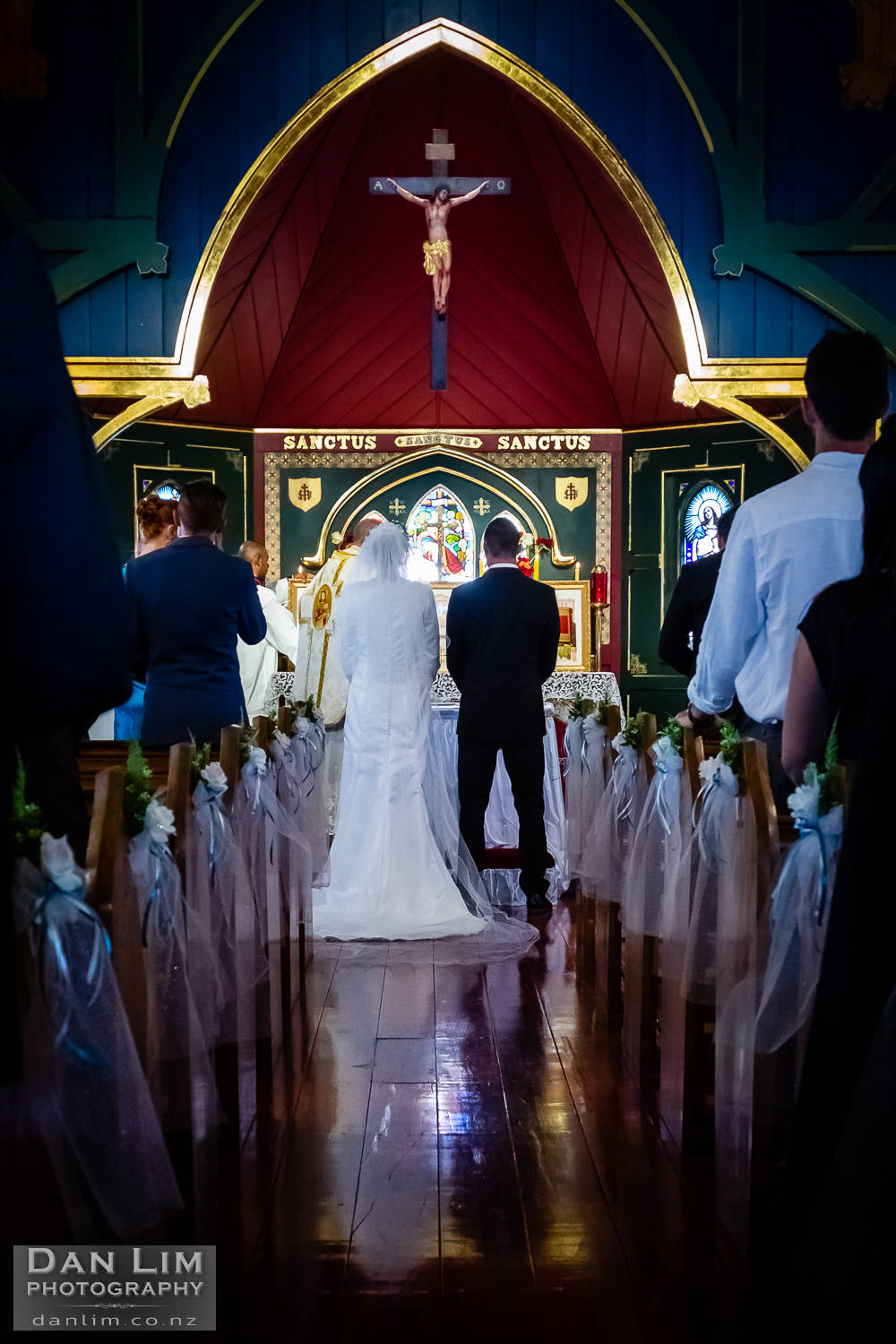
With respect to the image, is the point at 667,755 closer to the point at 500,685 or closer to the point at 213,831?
the point at 213,831

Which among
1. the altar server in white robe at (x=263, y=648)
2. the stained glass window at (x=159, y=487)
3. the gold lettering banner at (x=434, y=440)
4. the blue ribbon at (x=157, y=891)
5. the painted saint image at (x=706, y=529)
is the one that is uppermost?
the gold lettering banner at (x=434, y=440)

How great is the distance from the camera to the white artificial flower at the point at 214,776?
9.80 feet

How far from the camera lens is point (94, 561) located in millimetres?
1386

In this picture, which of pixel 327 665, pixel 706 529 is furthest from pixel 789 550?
pixel 706 529

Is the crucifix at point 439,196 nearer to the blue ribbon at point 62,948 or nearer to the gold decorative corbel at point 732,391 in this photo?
the gold decorative corbel at point 732,391

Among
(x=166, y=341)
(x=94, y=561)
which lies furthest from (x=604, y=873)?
(x=166, y=341)

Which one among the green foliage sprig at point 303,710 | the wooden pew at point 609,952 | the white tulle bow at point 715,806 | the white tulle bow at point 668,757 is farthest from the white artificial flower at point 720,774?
the green foliage sprig at point 303,710

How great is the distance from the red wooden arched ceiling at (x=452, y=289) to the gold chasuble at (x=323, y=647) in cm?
373

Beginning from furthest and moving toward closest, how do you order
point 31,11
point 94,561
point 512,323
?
point 512,323, point 31,11, point 94,561

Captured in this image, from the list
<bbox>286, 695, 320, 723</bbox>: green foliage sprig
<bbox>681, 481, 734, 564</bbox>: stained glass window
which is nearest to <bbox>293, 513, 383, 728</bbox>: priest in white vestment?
<bbox>286, 695, 320, 723</bbox>: green foliage sprig

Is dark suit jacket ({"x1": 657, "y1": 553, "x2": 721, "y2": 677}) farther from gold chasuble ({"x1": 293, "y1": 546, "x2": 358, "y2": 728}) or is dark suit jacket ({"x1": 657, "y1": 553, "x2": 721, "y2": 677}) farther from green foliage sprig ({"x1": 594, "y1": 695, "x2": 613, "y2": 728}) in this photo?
gold chasuble ({"x1": 293, "y1": 546, "x2": 358, "y2": 728})

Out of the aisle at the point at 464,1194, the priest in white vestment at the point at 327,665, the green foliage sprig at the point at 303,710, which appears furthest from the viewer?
the priest in white vestment at the point at 327,665

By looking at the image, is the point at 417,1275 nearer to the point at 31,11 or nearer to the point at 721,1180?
the point at 721,1180

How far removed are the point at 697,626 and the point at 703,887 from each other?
6.56 feet
